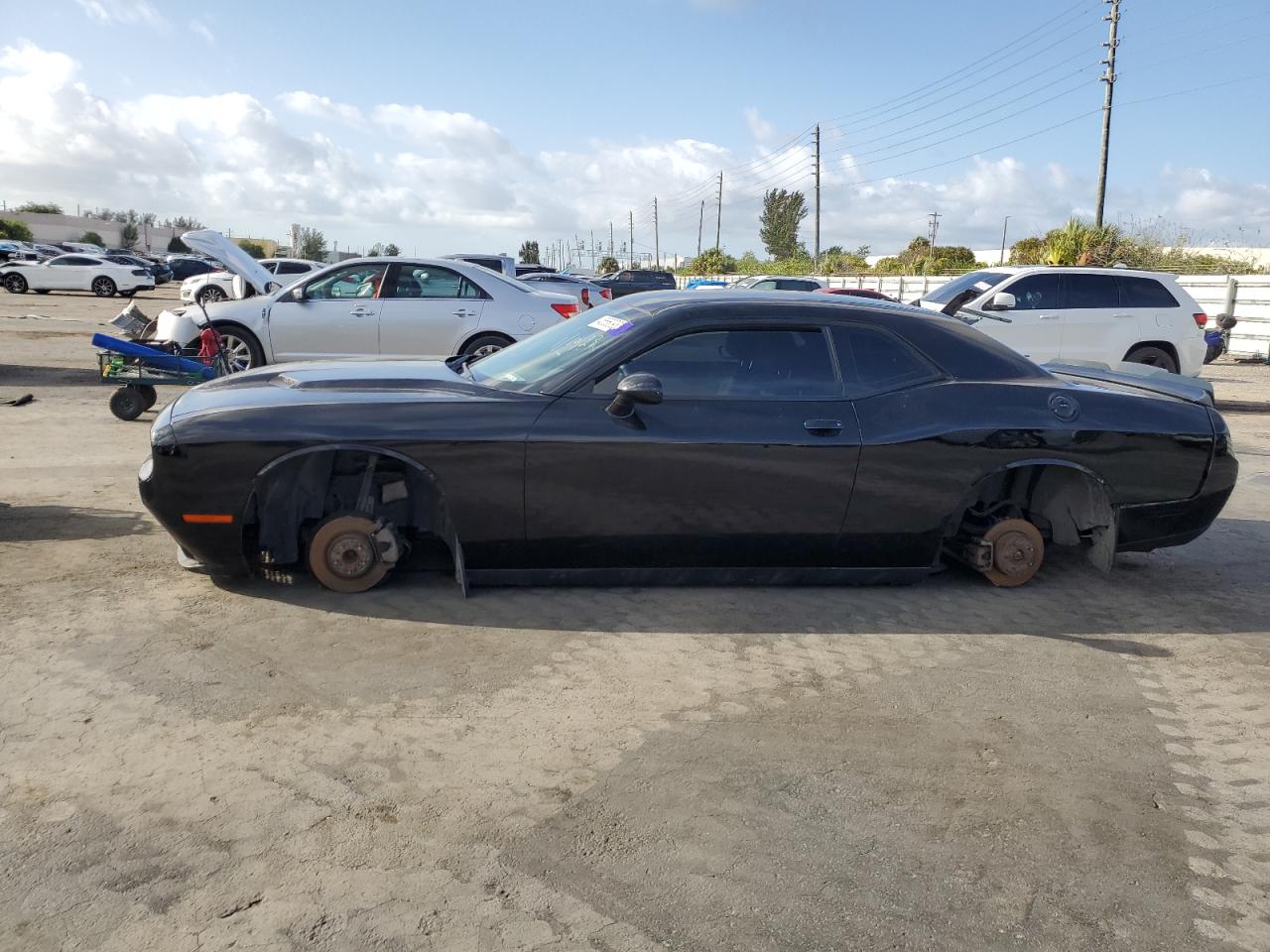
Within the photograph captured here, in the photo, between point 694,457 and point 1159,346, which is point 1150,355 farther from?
point 694,457

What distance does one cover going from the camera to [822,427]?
4.80 m

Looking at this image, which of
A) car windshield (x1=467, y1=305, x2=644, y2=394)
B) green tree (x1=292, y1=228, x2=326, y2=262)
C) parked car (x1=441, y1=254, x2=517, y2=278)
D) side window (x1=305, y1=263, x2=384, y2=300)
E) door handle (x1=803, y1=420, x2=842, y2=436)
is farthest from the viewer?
green tree (x1=292, y1=228, x2=326, y2=262)

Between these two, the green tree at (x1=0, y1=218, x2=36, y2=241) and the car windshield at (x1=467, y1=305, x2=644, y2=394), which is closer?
the car windshield at (x1=467, y1=305, x2=644, y2=394)

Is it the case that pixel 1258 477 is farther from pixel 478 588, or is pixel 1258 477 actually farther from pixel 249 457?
pixel 249 457

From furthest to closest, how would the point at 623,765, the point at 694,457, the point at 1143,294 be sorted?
the point at 1143,294, the point at 694,457, the point at 623,765

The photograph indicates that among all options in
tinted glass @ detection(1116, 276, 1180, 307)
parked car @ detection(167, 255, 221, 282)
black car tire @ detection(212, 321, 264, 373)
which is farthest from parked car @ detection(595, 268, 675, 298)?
parked car @ detection(167, 255, 221, 282)

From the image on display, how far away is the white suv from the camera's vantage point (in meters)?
12.6

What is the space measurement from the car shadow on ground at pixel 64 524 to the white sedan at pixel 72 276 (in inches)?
1380

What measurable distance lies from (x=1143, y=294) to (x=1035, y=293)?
141cm

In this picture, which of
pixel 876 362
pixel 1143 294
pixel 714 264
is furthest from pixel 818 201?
pixel 876 362

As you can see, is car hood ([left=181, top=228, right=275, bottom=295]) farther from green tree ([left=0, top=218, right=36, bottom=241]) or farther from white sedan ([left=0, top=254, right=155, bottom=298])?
green tree ([left=0, top=218, right=36, bottom=241])

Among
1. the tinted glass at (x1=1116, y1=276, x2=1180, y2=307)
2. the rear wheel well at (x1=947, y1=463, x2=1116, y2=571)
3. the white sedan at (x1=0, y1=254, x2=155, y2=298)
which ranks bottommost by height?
the rear wheel well at (x1=947, y1=463, x2=1116, y2=571)

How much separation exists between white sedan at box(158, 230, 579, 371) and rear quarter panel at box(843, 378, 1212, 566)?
6.47 metres

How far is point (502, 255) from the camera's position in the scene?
2322cm
